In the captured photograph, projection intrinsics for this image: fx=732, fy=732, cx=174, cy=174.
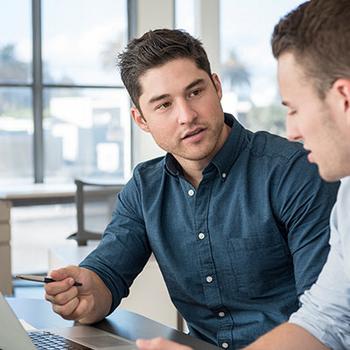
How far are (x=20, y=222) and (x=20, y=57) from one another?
4.27 ft

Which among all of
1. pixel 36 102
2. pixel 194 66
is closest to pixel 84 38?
pixel 36 102

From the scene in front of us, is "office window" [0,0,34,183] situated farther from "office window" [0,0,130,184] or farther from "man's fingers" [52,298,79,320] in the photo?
"man's fingers" [52,298,79,320]

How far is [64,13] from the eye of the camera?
578cm

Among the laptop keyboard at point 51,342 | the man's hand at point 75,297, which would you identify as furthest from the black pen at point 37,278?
the laptop keyboard at point 51,342

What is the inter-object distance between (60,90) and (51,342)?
4690 mm

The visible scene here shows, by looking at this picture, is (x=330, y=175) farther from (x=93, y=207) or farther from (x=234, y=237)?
(x=93, y=207)

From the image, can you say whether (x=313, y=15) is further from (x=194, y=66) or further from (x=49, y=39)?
(x=49, y=39)

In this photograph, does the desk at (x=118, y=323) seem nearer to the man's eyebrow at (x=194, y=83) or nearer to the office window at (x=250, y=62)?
the man's eyebrow at (x=194, y=83)

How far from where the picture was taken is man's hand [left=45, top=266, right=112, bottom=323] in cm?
154

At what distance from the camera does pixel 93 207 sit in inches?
159

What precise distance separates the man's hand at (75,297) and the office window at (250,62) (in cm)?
478

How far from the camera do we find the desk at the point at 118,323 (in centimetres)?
140

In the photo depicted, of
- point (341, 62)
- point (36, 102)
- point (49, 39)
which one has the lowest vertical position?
point (341, 62)

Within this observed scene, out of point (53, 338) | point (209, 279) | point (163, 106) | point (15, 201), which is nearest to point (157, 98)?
point (163, 106)
